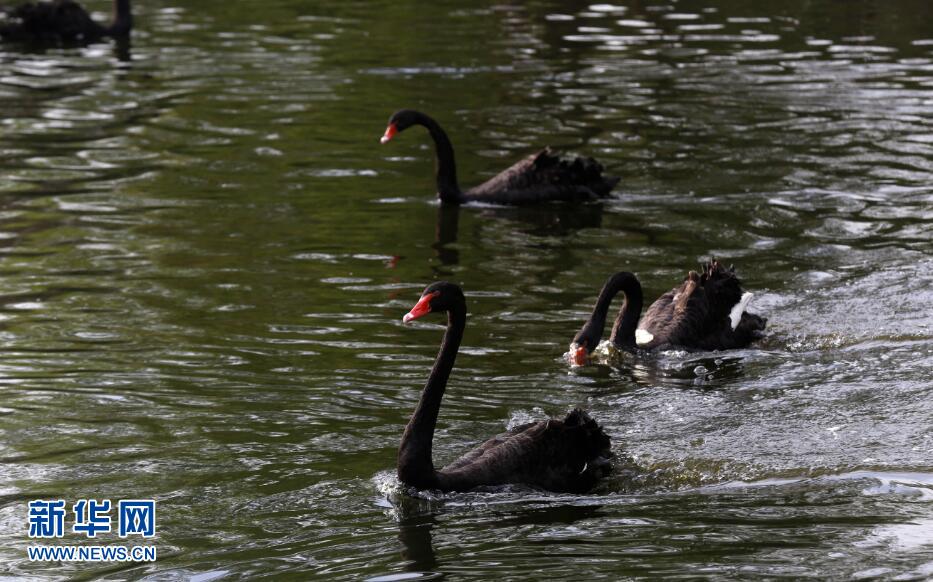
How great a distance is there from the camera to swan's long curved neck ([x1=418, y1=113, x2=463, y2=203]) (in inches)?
536

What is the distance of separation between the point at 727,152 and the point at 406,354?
6663mm

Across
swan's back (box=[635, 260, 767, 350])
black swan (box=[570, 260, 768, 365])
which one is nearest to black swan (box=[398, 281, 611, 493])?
black swan (box=[570, 260, 768, 365])

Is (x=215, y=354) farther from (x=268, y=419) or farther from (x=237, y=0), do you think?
(x=237, y=0)

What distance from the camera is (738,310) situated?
9828mm

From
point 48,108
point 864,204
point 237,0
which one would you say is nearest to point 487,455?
point 864,204

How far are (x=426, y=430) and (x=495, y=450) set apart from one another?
37 centimetres

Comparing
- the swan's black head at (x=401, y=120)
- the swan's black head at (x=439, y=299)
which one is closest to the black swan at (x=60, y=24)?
the swan's black head at (x=401, y=120)

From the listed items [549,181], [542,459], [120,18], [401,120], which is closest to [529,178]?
[549,181]

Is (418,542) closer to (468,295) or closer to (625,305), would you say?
(625,305)

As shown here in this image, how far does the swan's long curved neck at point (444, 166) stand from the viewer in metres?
13.6

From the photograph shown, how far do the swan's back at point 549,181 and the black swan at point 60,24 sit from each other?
11.5 metres

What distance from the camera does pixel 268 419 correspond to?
838 cm

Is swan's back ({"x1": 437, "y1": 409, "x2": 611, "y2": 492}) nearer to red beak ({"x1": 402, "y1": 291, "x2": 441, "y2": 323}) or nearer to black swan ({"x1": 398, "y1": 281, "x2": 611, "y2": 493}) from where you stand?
black swan ({"x1": 398, "y1": 281, "x2": 611, "y2": 493})

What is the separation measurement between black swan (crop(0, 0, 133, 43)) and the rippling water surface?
185cm
